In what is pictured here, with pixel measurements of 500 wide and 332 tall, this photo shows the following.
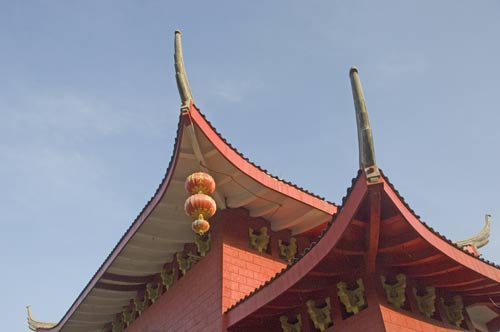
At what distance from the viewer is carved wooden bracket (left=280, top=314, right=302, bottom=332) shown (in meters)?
7.63

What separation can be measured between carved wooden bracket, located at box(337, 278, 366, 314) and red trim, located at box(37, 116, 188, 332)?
3.35m

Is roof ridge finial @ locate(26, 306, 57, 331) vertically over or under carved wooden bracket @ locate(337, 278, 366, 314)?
over

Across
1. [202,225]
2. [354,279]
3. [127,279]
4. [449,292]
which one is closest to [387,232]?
[354,279]

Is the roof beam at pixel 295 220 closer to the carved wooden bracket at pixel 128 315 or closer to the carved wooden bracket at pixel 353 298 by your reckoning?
the carved wooden bracket at pixel 353 298

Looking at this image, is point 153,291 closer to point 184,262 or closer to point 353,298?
point 184,262

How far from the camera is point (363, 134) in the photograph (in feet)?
18.0

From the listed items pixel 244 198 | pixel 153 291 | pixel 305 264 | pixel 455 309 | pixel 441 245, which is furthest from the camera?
pixel 153 291

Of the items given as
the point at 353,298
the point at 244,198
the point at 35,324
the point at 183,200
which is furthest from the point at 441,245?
the point at 35,324

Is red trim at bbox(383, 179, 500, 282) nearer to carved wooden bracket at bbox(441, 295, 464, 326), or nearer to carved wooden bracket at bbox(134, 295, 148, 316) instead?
carved wooden bracket at bbox(441, 295, 464, 326)

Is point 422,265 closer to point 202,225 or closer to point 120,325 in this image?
point 202,225

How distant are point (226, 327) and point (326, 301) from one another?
5.39 ft

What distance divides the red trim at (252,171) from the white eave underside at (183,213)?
8cm

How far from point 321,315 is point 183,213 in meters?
3.51

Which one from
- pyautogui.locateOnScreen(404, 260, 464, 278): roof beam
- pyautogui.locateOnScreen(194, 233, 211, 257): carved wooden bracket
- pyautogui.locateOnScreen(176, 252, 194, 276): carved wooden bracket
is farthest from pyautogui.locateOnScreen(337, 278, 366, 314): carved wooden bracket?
pyautogui.locateOnScreen(176, 252, 194, 276): carved wooden bracket
